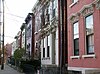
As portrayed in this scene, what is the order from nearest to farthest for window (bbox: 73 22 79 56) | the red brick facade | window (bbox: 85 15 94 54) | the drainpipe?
the red brick facade, window (bbox: 85 15 94 54), window (bbox: 73 22 79 56), the drainpipe

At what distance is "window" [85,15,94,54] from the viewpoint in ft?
54.0

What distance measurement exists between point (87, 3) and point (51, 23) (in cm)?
1093

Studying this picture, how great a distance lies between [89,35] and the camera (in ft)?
55.2

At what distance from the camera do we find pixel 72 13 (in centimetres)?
1983

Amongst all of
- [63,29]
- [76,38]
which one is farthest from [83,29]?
[63,29]

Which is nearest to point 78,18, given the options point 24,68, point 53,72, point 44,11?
point 53,72

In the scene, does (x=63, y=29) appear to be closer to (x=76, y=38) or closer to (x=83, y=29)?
(x=76, y=38)

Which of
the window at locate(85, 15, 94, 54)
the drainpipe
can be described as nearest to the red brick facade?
the window at locate(85, 15, 94, 54)

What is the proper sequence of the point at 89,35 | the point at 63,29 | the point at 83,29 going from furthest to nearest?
the point at 63,29 → the point at 83,29 → the point at 89,35

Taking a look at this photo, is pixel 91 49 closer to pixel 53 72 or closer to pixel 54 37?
pixel 53 72

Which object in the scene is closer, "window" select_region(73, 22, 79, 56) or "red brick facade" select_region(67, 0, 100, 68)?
"red brick facade" select_region(67, 0, 100, 68)

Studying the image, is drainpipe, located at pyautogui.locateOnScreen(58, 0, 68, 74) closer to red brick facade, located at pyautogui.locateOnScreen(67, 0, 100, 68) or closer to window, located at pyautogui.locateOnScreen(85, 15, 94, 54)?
red brick facade, located at pyautogui.locateOnScreen(67, 0, 100, 68)

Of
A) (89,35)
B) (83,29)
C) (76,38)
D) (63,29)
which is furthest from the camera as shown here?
(63,29)

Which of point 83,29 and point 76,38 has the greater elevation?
point 83,29
